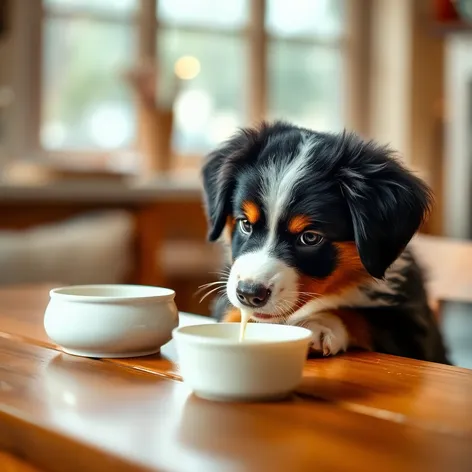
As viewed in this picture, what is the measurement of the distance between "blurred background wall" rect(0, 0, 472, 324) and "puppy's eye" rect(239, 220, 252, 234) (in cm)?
177

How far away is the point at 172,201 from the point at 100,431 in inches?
122

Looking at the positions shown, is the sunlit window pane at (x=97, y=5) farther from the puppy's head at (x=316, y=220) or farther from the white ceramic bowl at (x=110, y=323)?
the white ceramic bowl at (x=110, y=323)

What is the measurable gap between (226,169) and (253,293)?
12.4 inches

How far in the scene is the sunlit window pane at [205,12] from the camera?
193 inches

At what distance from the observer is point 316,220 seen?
1.34 m

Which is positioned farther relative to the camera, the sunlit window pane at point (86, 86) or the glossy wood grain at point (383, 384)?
the sunlit window pane at point (86, 86)

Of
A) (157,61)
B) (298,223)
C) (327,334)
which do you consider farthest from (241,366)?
(157,61)

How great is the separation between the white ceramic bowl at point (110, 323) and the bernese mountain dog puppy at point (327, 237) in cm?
17

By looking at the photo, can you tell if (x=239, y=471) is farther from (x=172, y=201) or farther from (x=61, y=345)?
(x=172, y=201)

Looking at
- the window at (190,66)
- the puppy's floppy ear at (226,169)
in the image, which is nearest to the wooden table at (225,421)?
the puppy's floppy ear at (226,169)

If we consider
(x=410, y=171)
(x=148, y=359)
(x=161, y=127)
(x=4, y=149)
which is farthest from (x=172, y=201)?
(x=148, y=359)

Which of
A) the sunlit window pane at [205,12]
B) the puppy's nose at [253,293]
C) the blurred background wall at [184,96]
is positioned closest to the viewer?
the puppy's nose at [253,293]

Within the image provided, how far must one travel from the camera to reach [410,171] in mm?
1440

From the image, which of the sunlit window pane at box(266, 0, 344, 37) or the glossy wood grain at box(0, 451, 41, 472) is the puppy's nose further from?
the sunlit window pane at box(266, 0, 344, 37)
